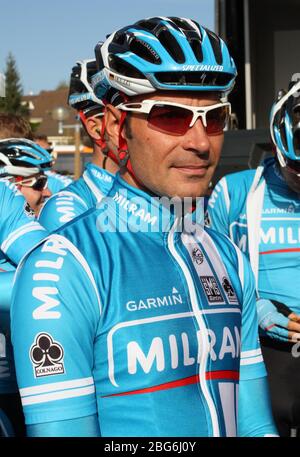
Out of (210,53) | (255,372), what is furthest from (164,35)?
(255,372)

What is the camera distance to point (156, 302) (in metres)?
2.13

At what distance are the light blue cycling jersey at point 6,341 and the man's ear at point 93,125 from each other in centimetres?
125

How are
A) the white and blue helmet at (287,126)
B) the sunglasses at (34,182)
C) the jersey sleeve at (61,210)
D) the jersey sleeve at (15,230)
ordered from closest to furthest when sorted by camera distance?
1. the jersey sleeve at (15,230)
2. the jersey sleeve at (61,210)
3. the white and blue helmet at (287,126)
4. the sunglasses at (34,182)

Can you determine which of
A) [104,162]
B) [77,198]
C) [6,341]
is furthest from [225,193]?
[6,341]

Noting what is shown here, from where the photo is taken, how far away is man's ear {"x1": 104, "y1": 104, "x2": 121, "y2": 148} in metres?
2.46

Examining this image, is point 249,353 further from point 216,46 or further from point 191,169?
point 216,46

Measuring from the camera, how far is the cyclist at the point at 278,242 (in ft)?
14.3

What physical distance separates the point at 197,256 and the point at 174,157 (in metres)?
0.31

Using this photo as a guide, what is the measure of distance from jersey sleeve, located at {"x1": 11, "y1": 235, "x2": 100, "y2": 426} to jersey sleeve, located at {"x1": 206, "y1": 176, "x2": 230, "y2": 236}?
2638 millimetres

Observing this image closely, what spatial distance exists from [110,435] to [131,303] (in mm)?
350

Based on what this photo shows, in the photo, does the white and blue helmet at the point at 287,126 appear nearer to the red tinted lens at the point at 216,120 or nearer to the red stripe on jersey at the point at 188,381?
the red tinted lens at the point at 216,120

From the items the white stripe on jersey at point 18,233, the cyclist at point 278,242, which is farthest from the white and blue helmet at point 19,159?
the white stripe on jersey at point 18,233

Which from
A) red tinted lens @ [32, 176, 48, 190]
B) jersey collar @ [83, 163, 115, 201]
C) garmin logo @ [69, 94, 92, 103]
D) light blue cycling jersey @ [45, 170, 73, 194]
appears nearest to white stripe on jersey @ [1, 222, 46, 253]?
jersey collar @ [83, 163, 115, 201]

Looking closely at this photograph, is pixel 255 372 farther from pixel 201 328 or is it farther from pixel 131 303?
pixel 131 303
